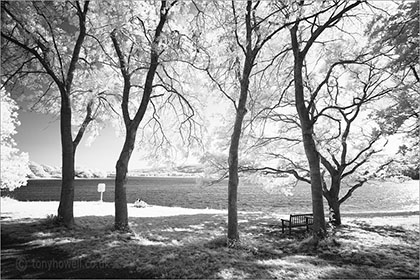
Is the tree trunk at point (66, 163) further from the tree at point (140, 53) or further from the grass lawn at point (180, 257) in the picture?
the tree at point (140, 53)

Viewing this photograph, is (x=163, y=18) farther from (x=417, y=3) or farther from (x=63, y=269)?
(x=63, y=269)

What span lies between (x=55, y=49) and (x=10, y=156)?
19.0 metres

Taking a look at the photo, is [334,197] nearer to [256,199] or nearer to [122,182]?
[122,182]

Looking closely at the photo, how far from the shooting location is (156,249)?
7.50 meters

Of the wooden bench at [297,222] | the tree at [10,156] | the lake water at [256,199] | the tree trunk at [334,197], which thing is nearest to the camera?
the wooden bench at [297,222]

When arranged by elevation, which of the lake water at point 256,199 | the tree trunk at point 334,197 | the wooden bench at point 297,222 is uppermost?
the tree trunk at point 334,197

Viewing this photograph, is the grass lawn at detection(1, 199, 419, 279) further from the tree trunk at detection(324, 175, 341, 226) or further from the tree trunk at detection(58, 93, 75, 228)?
the tree trunk at detection(324, 175, 341, 226)

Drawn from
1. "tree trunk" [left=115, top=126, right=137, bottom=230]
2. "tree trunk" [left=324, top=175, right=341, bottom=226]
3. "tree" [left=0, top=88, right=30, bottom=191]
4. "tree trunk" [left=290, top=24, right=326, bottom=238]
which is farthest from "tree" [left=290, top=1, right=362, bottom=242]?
"tree" [left=0, top=88, right=30, bottom=191]

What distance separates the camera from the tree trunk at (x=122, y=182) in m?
9.63

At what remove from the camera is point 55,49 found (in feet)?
32.4

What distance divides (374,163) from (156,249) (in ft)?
45.9

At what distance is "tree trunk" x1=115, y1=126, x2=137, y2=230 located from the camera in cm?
963

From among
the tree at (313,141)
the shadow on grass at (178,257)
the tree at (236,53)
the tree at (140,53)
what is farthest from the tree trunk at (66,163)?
the tree at (313,141)

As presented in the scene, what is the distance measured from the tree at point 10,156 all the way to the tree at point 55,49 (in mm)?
12481
